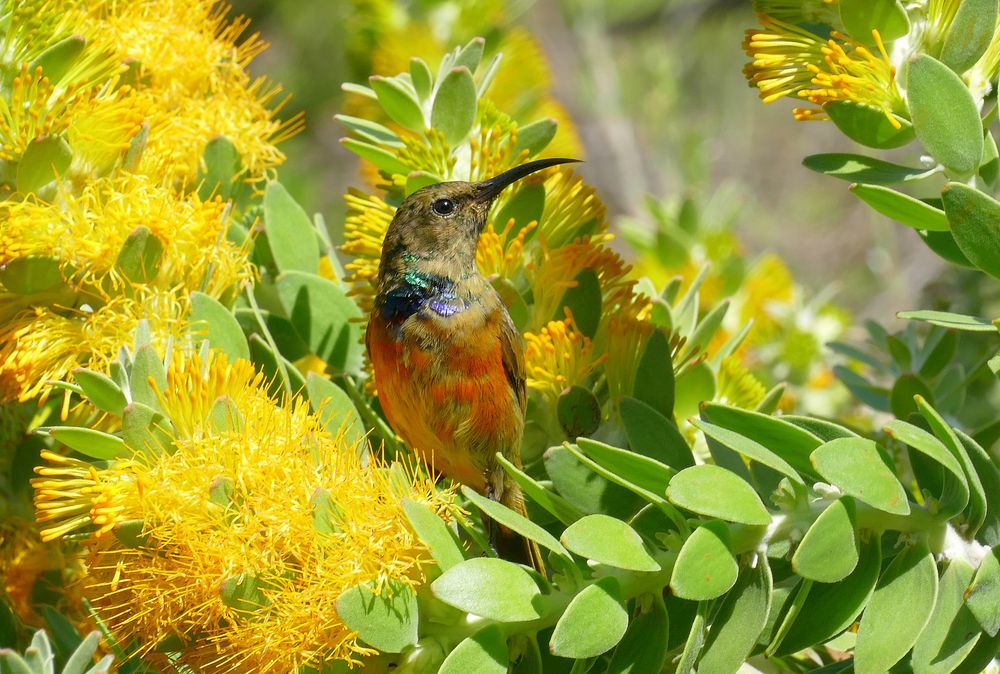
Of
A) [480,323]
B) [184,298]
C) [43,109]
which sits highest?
[43,109]

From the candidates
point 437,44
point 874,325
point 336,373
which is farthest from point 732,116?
point 336,373

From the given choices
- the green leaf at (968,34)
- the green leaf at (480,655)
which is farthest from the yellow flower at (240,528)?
the green leaf at (968,34)

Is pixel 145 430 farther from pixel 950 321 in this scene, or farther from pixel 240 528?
pixel 950 321

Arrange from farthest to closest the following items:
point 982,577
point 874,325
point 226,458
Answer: point 874,325
point 226,458
point 982,577

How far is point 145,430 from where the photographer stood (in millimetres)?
1319

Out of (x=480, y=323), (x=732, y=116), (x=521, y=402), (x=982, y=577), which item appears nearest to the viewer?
(x=982, y=577)

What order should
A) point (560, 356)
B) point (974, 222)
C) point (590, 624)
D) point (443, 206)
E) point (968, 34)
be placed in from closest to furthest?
point (590, 624) < point (974, 222) < point (968, 34) < point (560, 356) < point (443, 206)

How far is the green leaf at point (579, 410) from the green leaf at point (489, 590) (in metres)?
0.46

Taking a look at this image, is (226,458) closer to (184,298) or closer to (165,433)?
(165,433)

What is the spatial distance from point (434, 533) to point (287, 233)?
77 centimetres

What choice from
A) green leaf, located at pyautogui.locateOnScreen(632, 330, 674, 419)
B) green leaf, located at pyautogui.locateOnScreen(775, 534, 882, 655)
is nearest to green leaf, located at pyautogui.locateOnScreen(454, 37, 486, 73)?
green leaf, located at pyautogui.locateOnScreen(632, 330, 674, 419)

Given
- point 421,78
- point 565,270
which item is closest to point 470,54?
point 421,78

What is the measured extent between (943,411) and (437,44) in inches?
65.2

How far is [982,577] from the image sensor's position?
3.87 feet
